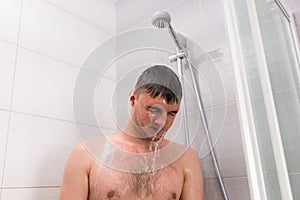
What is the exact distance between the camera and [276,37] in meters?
0.76

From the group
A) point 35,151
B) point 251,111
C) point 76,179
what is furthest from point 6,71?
point 251,111

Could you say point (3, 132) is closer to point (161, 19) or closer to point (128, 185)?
point (128, 185)

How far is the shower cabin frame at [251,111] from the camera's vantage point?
1.67 ft

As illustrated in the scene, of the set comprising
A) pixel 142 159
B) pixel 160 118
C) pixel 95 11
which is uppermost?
pixel 95 11

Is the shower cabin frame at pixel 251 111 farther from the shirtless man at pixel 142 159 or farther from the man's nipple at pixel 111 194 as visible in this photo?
the man's nipple at pixel 111 194

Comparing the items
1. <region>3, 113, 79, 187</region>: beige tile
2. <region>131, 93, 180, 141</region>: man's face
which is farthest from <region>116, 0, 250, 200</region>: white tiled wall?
<region>3, 113, 79, 187</region>: beige tile

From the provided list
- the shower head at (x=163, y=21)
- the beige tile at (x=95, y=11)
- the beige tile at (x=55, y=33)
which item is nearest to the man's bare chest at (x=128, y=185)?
the shower head at (x=163, y=21)

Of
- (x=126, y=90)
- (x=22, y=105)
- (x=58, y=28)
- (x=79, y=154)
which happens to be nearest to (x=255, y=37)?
(x=126, y=90)

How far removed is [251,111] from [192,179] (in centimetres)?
57

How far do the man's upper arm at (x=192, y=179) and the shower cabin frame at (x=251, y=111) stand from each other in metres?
0.51

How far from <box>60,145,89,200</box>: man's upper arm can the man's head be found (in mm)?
250

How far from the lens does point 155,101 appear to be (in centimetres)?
78

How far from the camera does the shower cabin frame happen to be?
0.51 meters

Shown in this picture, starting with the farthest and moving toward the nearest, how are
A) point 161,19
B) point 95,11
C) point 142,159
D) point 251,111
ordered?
point 95,11
point 161,19
point 142,159
point 251,111
